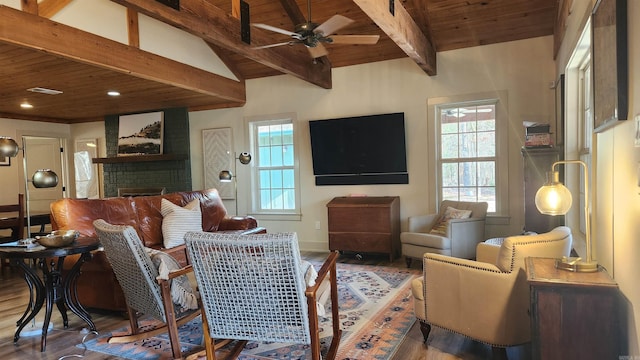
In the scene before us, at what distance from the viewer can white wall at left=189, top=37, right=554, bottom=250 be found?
4730 millimetres

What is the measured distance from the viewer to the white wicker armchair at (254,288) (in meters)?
1.95

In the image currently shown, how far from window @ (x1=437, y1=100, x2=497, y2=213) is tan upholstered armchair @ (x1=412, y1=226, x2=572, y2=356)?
8.96 ft

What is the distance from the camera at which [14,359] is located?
2676mm

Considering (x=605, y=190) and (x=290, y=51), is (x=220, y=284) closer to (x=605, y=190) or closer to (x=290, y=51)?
(x=605, y=190)

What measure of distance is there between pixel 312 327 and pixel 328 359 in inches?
21.4

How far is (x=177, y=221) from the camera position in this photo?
4199mm

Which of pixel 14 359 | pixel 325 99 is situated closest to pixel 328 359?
pixel 14 359

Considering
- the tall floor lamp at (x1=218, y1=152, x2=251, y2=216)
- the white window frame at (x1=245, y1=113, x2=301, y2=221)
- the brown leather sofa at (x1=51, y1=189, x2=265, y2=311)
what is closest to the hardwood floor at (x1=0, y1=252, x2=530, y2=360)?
the brown leather sofa at (x1=51, y1=189, x2=265, y2=311)

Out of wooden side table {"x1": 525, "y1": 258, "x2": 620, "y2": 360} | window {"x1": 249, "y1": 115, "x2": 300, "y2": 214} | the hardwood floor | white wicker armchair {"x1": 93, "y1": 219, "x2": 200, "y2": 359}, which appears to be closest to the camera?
wooden side table {"x1": 525, "y1": 258, "x2": 620, "y2": 360}

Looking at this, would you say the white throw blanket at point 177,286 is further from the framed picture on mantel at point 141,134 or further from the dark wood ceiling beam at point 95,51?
the framed picture on mantel at point 141,134

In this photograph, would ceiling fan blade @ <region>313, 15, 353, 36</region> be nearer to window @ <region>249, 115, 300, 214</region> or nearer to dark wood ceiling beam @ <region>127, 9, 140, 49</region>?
dark wood ceiling beam @ <region>127, 9, 140, 49</region>

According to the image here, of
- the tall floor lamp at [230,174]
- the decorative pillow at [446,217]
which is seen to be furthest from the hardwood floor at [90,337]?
the tall floor lamp at [230,174]

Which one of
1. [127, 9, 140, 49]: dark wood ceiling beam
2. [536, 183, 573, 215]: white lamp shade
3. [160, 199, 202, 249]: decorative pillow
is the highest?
[127, 9, 140, 49]: dark wood ceiling beam

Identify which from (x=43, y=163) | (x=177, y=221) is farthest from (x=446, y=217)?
(x=43, y=163)
